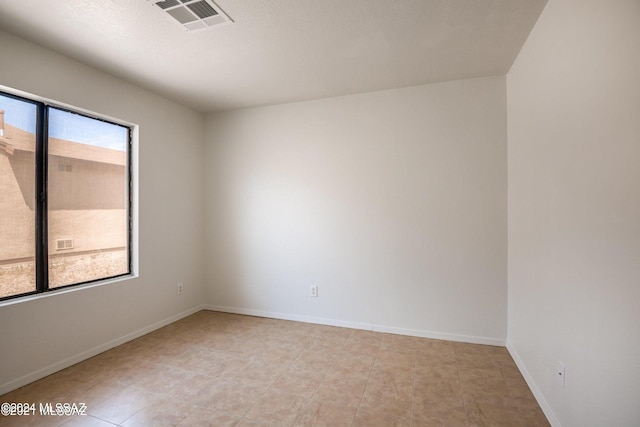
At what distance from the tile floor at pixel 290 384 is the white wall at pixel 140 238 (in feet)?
0.78

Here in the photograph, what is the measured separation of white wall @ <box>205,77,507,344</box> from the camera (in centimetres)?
301

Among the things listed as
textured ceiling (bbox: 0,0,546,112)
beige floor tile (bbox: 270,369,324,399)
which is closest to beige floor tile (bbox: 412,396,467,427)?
beige floor tile (bbox: 270,369,324,399)

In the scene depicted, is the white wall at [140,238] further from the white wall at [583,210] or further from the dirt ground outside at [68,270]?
the white wall at [583,210]

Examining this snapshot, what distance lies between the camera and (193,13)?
2039mm

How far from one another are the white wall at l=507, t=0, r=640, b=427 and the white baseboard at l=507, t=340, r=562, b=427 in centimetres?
2

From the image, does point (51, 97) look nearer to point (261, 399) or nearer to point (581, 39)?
point (261, 399)

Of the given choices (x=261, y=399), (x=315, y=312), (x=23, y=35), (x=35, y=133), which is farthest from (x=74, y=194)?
(x=315, y=312)

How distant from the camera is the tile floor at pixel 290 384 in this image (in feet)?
6.31

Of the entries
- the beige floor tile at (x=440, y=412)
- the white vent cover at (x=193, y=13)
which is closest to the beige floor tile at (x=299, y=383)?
the beige floor tile at (x=440, y=412)

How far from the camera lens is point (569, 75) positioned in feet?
5.33

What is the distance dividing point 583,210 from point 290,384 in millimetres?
2218

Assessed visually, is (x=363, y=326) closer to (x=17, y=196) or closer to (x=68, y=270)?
→ (x=68, y=270)

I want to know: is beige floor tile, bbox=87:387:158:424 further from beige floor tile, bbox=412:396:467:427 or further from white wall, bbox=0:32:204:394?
beige floor tile, bbox=412:396:467:427

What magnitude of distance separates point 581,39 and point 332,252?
8.93 feet
